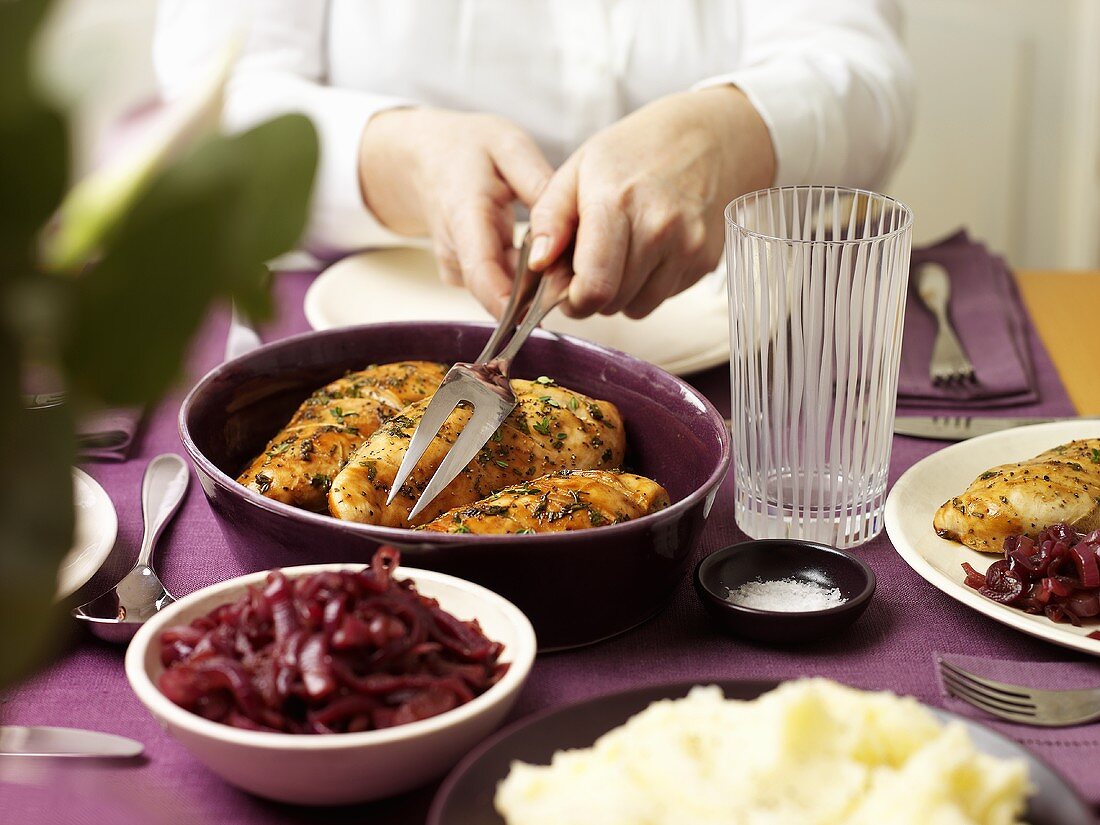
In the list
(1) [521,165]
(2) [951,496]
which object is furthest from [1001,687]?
(1) [521,165]

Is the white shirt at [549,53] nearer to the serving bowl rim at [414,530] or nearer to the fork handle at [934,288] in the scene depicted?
the fork handle at [934,288]

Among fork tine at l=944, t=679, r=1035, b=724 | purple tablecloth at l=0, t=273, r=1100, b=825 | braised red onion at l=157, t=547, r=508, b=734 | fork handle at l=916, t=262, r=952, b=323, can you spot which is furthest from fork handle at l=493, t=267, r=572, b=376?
fork handle at l=916, t=262, r=952, b=323

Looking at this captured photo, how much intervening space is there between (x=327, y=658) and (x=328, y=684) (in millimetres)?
24

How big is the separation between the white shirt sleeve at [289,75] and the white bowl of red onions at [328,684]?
1408 millimetres

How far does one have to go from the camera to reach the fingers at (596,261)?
162 cm

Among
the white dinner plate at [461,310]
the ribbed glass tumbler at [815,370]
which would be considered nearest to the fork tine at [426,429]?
the ribbed glass tumbler at [815,370]

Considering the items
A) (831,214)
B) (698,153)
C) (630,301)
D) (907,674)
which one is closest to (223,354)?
(630,301)

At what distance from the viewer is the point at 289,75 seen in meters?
2.53

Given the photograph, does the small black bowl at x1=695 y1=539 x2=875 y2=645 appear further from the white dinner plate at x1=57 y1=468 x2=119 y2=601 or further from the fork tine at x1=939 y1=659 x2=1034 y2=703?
the white dinner plate at x1=57 y1=468 x2=119 y2=601

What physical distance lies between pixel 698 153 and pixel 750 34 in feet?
2.71

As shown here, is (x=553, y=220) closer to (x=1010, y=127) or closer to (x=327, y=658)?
(x=327, y=658)

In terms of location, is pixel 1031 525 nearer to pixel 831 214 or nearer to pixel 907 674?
pixel 907 674

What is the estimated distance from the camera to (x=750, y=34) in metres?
2.64

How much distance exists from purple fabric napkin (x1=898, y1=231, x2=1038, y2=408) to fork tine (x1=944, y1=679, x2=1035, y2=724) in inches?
30.6
